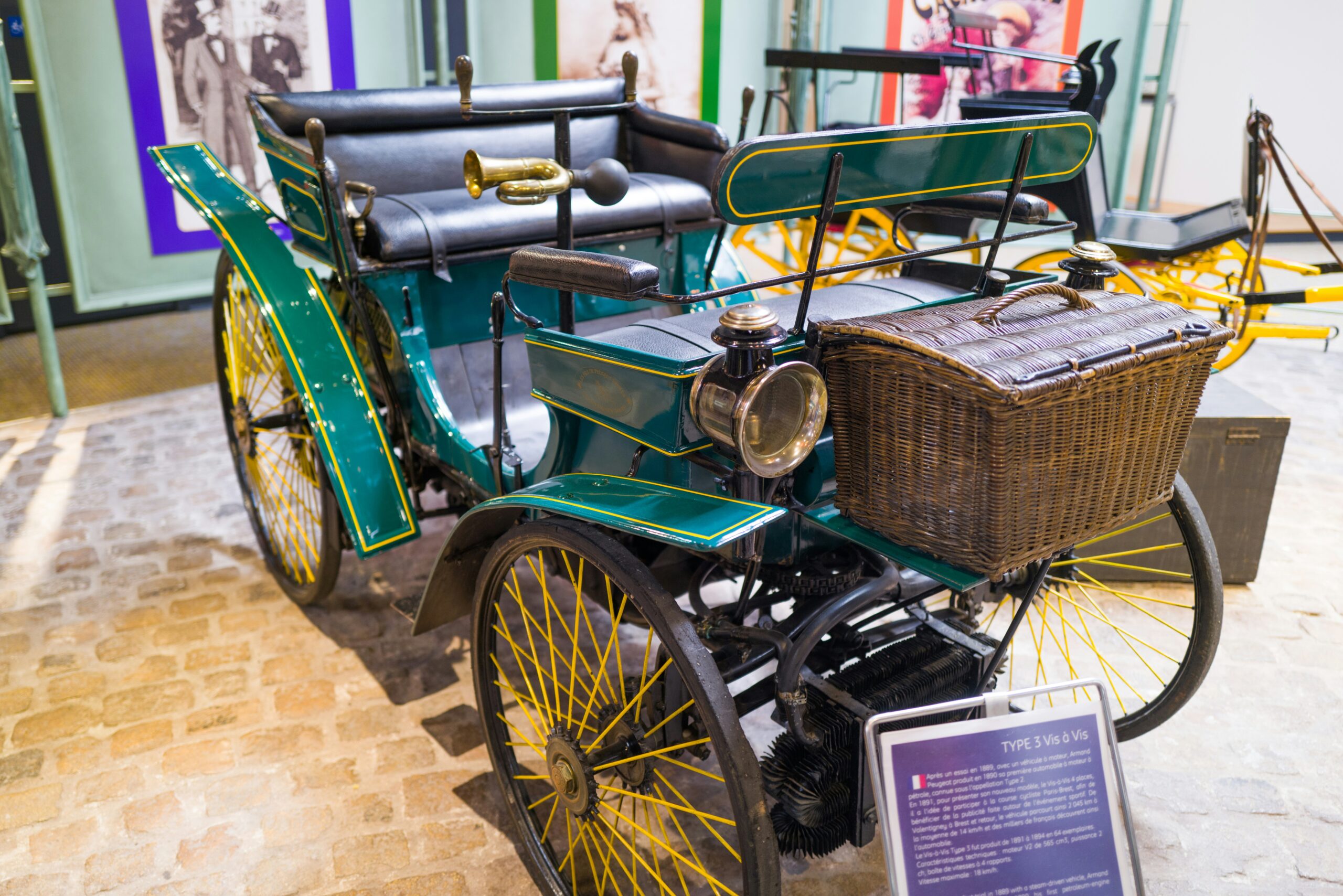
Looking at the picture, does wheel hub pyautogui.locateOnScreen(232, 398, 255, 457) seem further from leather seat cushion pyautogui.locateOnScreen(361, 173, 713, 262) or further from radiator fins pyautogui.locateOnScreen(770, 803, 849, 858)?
radiator fins pyautogui.locateOnScreen(770, 803, 849, 858)

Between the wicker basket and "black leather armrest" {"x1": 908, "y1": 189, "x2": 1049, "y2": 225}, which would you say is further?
"black leather armrest" {"x1": 908, "y1": 189, "x2": 1049, "y2": 225}

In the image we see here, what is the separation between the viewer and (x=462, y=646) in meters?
2.97

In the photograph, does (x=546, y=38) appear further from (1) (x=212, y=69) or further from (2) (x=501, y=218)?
(2) (x=501, y=218)

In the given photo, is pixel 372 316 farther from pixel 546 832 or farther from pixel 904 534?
pixel 904 534

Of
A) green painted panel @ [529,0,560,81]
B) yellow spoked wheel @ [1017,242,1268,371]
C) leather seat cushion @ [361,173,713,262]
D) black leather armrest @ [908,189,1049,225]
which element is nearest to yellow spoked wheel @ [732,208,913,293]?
yellow spoked wheel @ [1017,242,1268,371]

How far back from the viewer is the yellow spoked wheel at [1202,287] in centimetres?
403

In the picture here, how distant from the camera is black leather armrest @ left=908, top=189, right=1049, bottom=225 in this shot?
7.11 feet

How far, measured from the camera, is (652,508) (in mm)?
1698

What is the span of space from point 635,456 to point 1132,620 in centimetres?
194

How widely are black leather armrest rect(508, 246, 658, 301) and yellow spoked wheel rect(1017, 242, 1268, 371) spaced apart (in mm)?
2539

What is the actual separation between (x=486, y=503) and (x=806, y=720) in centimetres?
73

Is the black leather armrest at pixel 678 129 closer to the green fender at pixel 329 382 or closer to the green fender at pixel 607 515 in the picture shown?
the green fender at pixel 329 382

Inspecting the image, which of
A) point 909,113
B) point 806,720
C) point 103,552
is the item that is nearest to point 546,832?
point 806,720

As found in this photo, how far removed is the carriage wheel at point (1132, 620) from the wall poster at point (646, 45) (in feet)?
12.2
